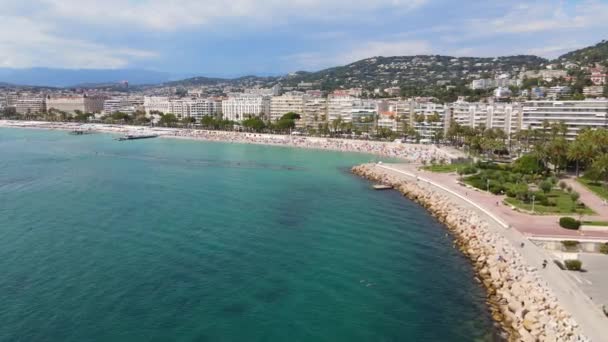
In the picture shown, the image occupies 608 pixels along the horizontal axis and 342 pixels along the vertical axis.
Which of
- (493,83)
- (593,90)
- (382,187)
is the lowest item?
(382,187)

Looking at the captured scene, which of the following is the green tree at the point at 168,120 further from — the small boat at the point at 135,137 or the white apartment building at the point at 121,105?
the white apartment building at the point at 121,105

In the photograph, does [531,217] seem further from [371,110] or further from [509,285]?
[371,110]

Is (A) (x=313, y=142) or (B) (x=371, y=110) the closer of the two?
(A) (x=313, y=142)

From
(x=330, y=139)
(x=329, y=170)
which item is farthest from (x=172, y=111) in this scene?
(x=329, y=170)

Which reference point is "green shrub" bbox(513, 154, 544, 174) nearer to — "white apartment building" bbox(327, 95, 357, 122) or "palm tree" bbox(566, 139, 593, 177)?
"palm tree" bbox(566, 139, 593, 177)

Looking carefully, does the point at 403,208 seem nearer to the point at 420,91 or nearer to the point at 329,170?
the point at 329,170

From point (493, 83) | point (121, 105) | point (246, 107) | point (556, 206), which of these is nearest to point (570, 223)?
point (556, 206)
